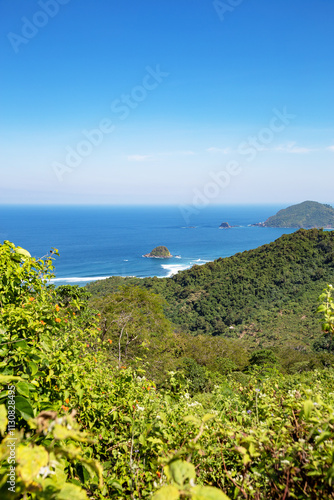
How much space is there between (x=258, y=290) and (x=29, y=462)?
1807 inches

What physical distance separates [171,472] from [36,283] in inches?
100

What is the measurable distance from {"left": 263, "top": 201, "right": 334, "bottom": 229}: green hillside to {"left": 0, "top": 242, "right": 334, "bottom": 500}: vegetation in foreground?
151 m

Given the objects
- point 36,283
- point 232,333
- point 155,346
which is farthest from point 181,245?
point 36,283

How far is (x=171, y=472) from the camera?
2.48 feet

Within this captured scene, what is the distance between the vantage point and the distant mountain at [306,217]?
5512 inches

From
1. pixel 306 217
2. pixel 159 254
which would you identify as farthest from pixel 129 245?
pixel 306 217

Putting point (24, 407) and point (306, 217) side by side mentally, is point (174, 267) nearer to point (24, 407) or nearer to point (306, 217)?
point (24, 407)

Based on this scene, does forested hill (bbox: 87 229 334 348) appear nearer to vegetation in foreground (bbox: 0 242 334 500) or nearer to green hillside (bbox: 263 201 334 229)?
vegetation in foreground (bbox: 0 242 334 500)

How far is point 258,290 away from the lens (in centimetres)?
4394

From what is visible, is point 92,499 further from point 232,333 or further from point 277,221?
point 277,221

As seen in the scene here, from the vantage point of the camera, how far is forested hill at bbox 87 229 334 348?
34.4 metres

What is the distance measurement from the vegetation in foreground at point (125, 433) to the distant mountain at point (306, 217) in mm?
150663

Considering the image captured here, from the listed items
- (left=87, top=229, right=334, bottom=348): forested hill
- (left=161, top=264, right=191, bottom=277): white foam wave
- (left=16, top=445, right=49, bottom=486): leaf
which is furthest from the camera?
(left=161, top=264, right=191, bottom=277): white foam wave

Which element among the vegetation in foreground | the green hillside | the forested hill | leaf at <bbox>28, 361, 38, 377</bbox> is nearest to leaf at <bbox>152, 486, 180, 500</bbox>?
the vegetation in foreground
